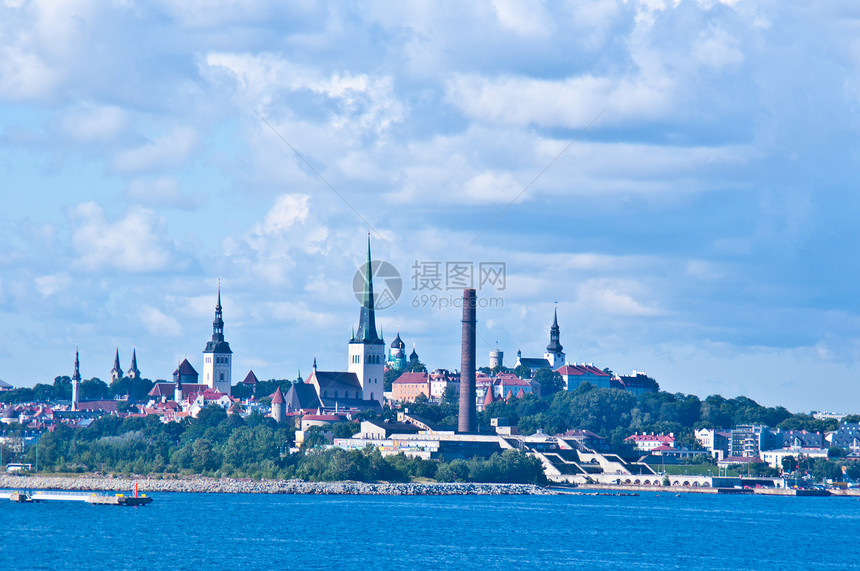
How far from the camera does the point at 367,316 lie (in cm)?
18338

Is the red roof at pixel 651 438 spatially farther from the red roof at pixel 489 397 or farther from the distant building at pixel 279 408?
the distant building at pixel 279 408

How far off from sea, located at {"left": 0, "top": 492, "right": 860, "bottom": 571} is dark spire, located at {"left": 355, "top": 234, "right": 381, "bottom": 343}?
7069 centimetres

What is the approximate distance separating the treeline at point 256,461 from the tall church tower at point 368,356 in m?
48.6

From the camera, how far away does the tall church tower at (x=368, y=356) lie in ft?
604

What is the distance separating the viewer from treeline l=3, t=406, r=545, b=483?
118 m

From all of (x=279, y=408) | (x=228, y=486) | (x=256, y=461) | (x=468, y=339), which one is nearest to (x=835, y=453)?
(x=468, y=339)

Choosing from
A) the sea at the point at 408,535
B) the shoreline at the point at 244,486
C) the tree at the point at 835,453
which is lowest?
the sea at the point at 408,535

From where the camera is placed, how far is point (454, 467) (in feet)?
398

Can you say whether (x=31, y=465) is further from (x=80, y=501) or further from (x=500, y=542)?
Answer: (x=500, y=542)

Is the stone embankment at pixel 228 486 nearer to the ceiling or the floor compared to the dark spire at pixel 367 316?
nearer to the floor

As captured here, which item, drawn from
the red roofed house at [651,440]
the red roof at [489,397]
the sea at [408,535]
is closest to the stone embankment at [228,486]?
the sea at [408,535]

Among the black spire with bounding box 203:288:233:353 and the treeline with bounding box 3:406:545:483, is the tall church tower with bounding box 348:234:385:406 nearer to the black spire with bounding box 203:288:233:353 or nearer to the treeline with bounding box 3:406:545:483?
the black spire with bounding box 203:288:233:353

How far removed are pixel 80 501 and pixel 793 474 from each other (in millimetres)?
78807

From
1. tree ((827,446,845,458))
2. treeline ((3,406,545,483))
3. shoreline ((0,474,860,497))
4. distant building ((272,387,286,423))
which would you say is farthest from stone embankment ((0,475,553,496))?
tree ((827,446,845,458))
